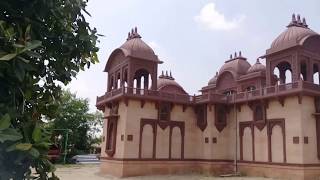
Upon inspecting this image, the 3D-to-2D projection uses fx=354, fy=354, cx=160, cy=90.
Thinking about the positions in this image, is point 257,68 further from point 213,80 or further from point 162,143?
point 162,143

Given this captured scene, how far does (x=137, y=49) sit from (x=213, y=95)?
667 centimetres

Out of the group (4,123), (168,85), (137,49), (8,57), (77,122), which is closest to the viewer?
(4,123)

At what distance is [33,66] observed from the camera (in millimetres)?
2855

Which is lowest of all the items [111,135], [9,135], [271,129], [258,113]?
[9,135]

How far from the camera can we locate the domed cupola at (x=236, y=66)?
30.6 metres

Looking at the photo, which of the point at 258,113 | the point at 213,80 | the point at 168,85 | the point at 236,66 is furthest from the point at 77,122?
the point at 258,113

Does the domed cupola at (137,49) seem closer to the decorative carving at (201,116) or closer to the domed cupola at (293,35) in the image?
the decorative carving at (201,116)

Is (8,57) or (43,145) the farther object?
(43,145)

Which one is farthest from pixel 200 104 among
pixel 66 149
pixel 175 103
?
pixel 66 149

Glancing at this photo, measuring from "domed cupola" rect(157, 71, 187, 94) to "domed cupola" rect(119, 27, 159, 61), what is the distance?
695 cm

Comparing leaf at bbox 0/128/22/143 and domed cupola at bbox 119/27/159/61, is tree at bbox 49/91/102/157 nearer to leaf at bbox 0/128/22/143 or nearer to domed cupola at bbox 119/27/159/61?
domed cupola at bbox 119/27/159/61

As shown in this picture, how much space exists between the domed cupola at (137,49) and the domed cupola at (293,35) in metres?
8.51

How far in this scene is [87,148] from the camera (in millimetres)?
45688

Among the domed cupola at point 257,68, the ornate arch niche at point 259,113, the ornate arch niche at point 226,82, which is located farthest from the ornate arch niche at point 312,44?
the ornate arch niche at point 226,82
